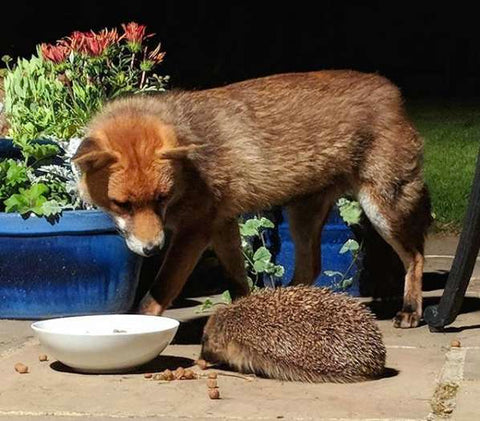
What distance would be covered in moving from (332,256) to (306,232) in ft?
1.21

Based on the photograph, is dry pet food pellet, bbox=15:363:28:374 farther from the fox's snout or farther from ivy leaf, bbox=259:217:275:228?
ivy leaf, bbox=259:217:275:228

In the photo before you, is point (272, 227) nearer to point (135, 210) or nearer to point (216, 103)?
point (216, 103)

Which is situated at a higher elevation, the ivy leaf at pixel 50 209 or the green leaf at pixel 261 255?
the ivy leaf at pixel 50 209

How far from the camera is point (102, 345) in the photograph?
16.0ft

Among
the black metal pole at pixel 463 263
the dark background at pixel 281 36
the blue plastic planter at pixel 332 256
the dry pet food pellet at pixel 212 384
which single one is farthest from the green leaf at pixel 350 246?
the dark background at pixel 281 36

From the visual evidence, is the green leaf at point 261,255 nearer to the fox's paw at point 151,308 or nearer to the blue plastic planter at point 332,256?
the blue plastic planter at point 332,256

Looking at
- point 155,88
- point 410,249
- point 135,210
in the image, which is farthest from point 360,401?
point 155,88

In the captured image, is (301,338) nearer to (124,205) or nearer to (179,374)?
(179,374)

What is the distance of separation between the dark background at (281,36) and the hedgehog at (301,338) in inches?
372

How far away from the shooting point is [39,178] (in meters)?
6.23

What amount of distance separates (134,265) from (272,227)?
0.97 meters

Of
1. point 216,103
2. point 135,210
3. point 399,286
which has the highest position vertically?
point 216,103

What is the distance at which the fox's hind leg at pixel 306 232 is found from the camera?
656 centimetres

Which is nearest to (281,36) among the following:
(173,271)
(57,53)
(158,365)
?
(57,53)
